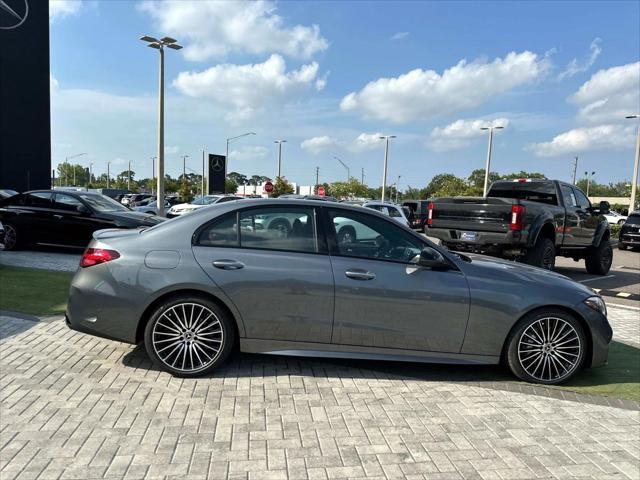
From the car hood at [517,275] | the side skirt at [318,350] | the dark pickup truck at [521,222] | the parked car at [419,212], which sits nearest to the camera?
the side skirt at [318,350]

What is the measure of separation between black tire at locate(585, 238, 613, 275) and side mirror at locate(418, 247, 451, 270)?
9.71 m

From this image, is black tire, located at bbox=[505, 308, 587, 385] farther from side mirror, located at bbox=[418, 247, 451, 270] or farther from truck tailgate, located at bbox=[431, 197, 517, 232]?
truck tailgate, located at bbox=[431, 197, 517, 232]

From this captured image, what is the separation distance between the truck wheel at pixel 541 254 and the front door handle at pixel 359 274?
6.25 meters

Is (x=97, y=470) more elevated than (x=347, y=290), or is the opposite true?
(x=347, y=290)

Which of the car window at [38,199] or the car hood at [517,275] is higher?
the car window at [38,199]

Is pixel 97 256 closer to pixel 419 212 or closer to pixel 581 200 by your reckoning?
pixel 581 200

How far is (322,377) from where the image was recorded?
4.30m

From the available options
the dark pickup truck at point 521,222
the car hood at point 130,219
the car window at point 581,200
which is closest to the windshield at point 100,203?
the car hood at point 130,219

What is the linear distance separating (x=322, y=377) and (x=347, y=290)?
33.7 inches

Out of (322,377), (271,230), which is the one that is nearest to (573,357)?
(322,377)

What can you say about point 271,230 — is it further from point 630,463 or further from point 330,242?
point 630,463

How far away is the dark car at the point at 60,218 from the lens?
10.7m

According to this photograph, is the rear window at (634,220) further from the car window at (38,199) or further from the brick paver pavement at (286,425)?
the car window at (38,199)

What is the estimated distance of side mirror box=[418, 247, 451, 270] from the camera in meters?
4.10
